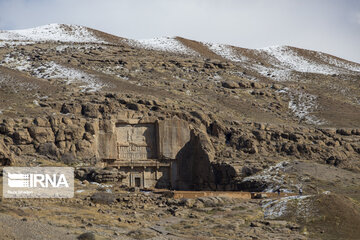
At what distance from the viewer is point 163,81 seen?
199 feet

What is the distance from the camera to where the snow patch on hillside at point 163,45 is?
8406cm

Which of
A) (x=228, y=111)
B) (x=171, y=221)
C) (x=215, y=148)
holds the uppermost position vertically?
(x=228, y=111)

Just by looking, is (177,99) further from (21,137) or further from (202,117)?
(21,137)

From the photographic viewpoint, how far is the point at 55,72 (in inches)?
2368

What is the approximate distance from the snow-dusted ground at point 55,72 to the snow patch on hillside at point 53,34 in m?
15.1

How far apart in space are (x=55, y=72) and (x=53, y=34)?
2881cm

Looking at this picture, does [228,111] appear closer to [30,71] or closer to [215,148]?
[215,148]

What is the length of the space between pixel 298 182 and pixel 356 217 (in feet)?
38.7

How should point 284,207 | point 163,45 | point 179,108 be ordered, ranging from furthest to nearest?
point 163,45
point 179,108
point 284,207

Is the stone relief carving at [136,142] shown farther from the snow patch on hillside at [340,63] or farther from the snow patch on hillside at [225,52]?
the snow patch on hillside at [340,63]

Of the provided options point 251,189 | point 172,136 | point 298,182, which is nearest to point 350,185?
point 298,182

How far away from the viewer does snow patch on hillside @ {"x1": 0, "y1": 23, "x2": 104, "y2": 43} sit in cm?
8225

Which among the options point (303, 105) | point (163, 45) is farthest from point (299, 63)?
point (303, 105)

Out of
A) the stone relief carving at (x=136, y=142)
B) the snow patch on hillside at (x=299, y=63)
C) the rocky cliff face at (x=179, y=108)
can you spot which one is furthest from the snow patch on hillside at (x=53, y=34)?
the stone relief carving at (x=136, y=142)
